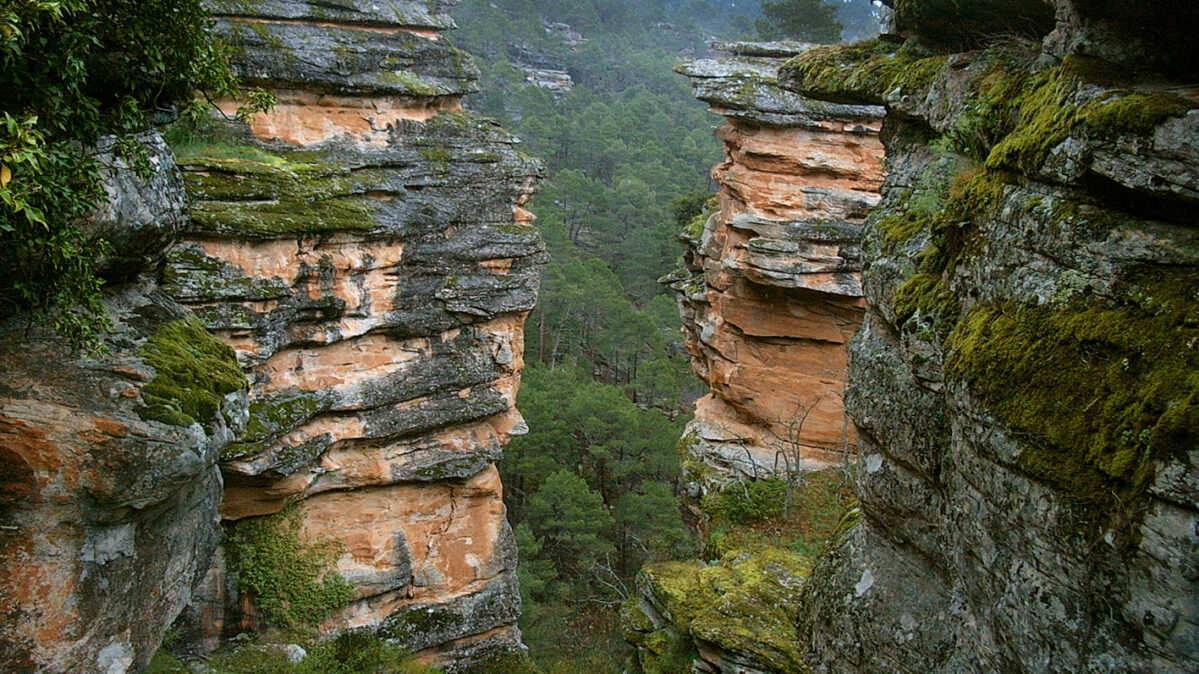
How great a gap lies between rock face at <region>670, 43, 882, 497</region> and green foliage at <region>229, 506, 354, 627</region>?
24.3ft

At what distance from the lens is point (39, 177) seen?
488 cm

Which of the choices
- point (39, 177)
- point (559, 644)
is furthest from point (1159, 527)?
point (559, 644)

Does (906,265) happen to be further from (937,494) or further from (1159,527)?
(1159,527)

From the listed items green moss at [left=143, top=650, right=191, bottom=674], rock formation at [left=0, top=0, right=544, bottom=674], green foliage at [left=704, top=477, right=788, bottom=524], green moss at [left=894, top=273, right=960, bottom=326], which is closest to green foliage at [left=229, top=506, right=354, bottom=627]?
rock formation at [left=0, top=0, right=544, bottom=674]

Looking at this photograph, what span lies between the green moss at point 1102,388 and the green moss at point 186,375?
19.1 feet

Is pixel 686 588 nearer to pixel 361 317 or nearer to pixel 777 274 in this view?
pixel 777 274

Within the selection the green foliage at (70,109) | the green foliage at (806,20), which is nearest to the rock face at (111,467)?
the green foliage at (70,109)

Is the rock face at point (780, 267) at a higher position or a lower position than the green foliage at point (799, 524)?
higher

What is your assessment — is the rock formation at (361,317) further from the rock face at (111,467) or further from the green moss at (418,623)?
the rock face at (111,467)

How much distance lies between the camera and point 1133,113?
434cm

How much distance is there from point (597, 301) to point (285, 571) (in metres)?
21.9

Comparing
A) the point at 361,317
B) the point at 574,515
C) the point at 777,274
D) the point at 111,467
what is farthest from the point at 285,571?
the point at 777,274

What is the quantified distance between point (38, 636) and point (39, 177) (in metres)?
3.29

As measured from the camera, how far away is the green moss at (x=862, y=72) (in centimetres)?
794
